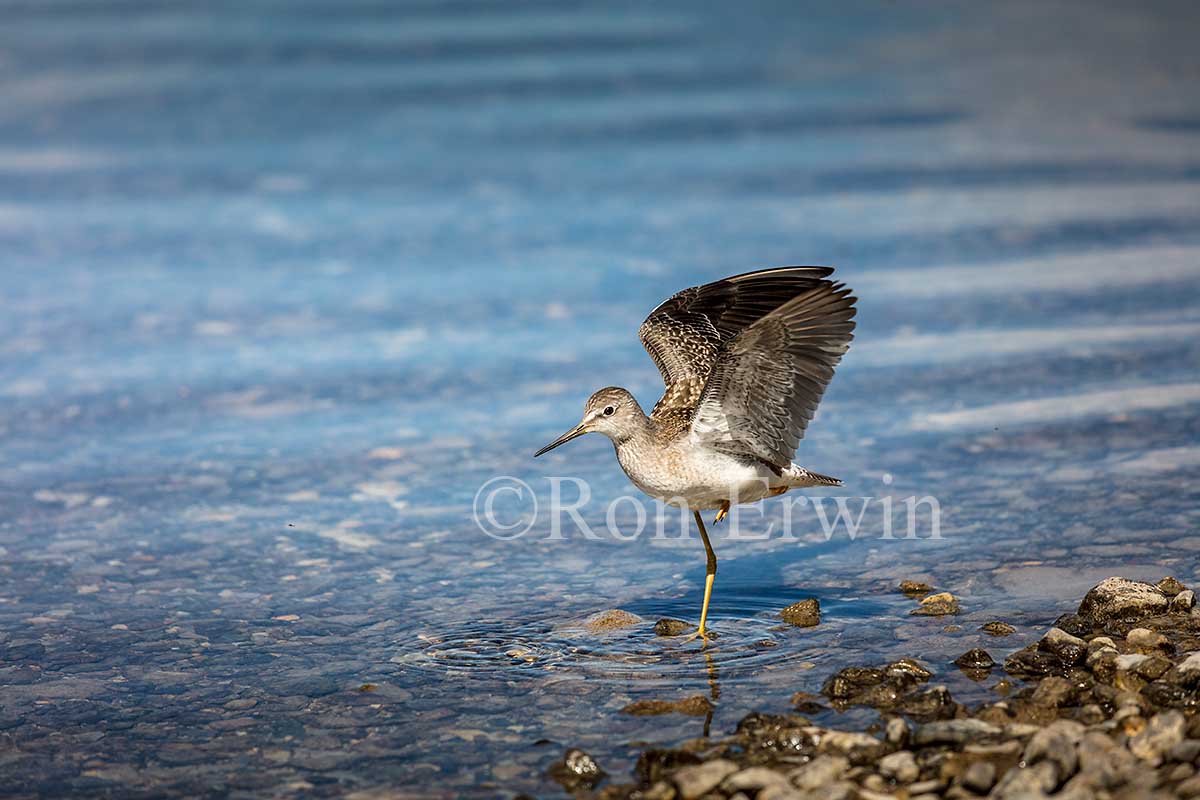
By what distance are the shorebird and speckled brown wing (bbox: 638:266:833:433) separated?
1 centimetres

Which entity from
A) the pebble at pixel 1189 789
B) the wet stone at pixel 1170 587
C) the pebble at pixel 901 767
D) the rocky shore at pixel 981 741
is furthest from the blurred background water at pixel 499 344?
the pebble at pixel 1189 789

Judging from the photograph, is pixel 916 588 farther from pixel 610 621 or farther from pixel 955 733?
pixel 955 733

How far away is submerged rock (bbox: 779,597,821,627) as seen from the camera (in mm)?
7156

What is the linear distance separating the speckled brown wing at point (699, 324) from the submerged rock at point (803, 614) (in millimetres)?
1098

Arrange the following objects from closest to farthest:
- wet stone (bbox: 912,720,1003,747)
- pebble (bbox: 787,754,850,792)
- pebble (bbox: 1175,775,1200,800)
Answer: pebble (bbox: 1175,775,1200,800) → pebble (bbox: 787,754,850,792) → wet stone (bbox: 912,720,1003,747)

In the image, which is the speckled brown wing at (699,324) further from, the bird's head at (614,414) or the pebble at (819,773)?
the pebble at (819,773)

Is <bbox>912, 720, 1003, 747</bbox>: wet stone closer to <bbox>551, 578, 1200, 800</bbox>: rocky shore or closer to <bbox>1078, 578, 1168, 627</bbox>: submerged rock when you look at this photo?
<bbox>551, 578, 1200, 800</bbox>: rocky shore

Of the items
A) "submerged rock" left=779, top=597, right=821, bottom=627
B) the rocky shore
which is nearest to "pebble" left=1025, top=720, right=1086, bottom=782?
the rocky shore

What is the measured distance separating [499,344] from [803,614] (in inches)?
205

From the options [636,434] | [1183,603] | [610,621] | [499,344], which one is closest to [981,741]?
[1183,603]

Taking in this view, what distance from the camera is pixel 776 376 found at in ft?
23.6

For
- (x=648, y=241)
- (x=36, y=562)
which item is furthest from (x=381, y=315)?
(x=36, y=562)

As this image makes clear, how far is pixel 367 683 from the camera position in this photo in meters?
6.61

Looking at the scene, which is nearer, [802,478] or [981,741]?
[981,741]
